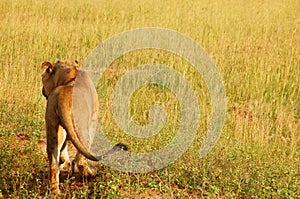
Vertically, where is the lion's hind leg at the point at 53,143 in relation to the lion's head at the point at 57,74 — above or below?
below

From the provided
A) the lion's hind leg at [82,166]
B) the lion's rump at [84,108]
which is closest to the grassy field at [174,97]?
the lion's hind leg at [82,166]

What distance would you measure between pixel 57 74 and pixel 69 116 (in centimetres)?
76

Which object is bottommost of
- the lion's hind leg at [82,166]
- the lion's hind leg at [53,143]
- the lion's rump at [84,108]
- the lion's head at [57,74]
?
the lion's hind leg at [82,166]

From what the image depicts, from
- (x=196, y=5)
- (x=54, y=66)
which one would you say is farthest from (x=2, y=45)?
(x=196, y=5)

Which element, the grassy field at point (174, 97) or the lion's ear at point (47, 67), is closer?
the grassy field at point (174, 97)

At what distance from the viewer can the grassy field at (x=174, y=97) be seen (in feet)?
13.0

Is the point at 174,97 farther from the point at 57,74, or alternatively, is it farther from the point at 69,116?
the point at 69,116

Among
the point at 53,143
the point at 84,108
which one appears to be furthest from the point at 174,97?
the point at 53,143

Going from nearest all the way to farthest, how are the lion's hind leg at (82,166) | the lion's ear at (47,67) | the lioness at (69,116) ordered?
the lioness at (69,116)
the lion's hind leg at (82,166)
the lion's ear at (47,67)

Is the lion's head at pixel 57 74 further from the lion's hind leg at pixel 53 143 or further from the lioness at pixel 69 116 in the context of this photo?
the lion's hind leg at pixel 53 143

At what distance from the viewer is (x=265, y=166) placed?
4.37 meters

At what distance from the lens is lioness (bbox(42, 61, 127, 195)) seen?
3.40 meters

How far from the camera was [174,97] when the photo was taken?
6.81 m

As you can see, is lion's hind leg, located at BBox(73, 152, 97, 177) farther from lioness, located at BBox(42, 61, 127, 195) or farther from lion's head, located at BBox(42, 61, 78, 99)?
lion's head, located at BBox(42, 61, 78, 99)
